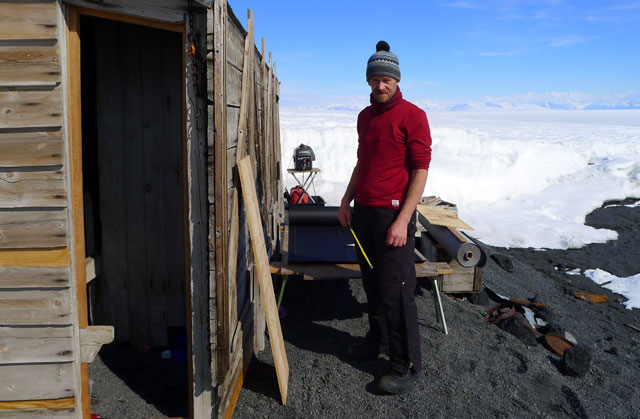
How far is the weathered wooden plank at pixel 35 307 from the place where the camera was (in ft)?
9.16

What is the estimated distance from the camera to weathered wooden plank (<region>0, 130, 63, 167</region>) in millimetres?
2654

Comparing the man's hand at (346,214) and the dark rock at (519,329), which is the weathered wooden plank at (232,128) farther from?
the dark rock at (519,329)

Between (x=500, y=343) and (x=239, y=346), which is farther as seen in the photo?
(x=500, y=343)

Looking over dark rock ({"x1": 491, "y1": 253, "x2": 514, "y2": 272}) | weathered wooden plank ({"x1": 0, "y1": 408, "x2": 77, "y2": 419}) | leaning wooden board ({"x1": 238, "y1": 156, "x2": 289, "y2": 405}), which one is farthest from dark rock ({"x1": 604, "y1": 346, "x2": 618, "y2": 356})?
weathered wooden plank ({"x1": 0, "y1": 408, "x2": 77, "y2": 419})

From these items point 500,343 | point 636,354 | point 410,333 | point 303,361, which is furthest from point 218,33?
point 636,354

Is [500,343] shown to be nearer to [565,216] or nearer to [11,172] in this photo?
[11,172]

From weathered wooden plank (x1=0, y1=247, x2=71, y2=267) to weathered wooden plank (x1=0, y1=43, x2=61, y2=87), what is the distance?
0.92 metres

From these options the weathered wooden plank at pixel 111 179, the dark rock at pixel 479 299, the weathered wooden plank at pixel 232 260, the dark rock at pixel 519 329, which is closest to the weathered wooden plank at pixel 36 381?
the weathered wooden plank at pixel 232 260

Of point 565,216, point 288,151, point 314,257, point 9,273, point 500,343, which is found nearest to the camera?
point 9,273

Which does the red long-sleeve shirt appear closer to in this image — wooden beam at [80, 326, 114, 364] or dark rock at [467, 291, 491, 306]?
wooden beam at [80, 326, 114, 364]

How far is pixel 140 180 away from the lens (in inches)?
162

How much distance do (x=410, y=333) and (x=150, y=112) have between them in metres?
2.75

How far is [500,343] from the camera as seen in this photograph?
474cm

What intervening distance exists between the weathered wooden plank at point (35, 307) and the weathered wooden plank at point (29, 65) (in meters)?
1.17
